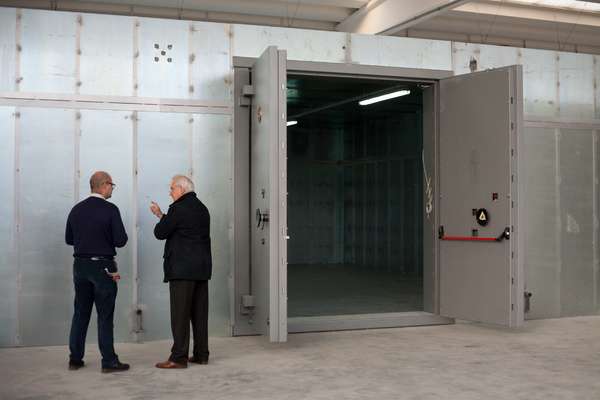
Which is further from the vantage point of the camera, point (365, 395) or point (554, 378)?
point (554, 378)

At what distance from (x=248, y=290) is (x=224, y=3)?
18.4 feet

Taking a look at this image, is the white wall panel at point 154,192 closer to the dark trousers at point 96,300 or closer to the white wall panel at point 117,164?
the white wall panel at point 117,164

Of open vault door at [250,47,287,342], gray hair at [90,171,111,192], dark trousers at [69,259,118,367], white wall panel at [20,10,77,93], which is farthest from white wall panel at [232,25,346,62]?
dark trousers at [69,259,118,367]

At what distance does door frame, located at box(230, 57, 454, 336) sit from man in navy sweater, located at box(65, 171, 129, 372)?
1.80 meters

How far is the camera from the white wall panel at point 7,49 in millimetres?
6824

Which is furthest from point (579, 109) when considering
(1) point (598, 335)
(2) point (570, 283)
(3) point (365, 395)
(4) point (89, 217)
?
(4) point (89, 217)

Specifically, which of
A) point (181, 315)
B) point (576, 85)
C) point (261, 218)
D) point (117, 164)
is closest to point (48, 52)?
point (117, 164)

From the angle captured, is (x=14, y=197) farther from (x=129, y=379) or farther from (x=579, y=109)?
(x=579, y=109)

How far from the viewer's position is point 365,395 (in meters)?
5.05

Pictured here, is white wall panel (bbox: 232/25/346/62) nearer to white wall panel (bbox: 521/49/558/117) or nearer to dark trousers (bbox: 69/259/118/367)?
white wall panel (bbox: 521/49/558/117)

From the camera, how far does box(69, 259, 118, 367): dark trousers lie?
5.67 meters

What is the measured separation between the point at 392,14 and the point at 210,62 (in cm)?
387

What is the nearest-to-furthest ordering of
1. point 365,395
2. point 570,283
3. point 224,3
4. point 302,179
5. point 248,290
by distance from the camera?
point 365,395 < point 248,290 < point 570,283 < point 224,3 < point 302,179

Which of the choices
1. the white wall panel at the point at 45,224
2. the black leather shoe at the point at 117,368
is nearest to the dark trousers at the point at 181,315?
the black leather shoe at the point at 117,368
